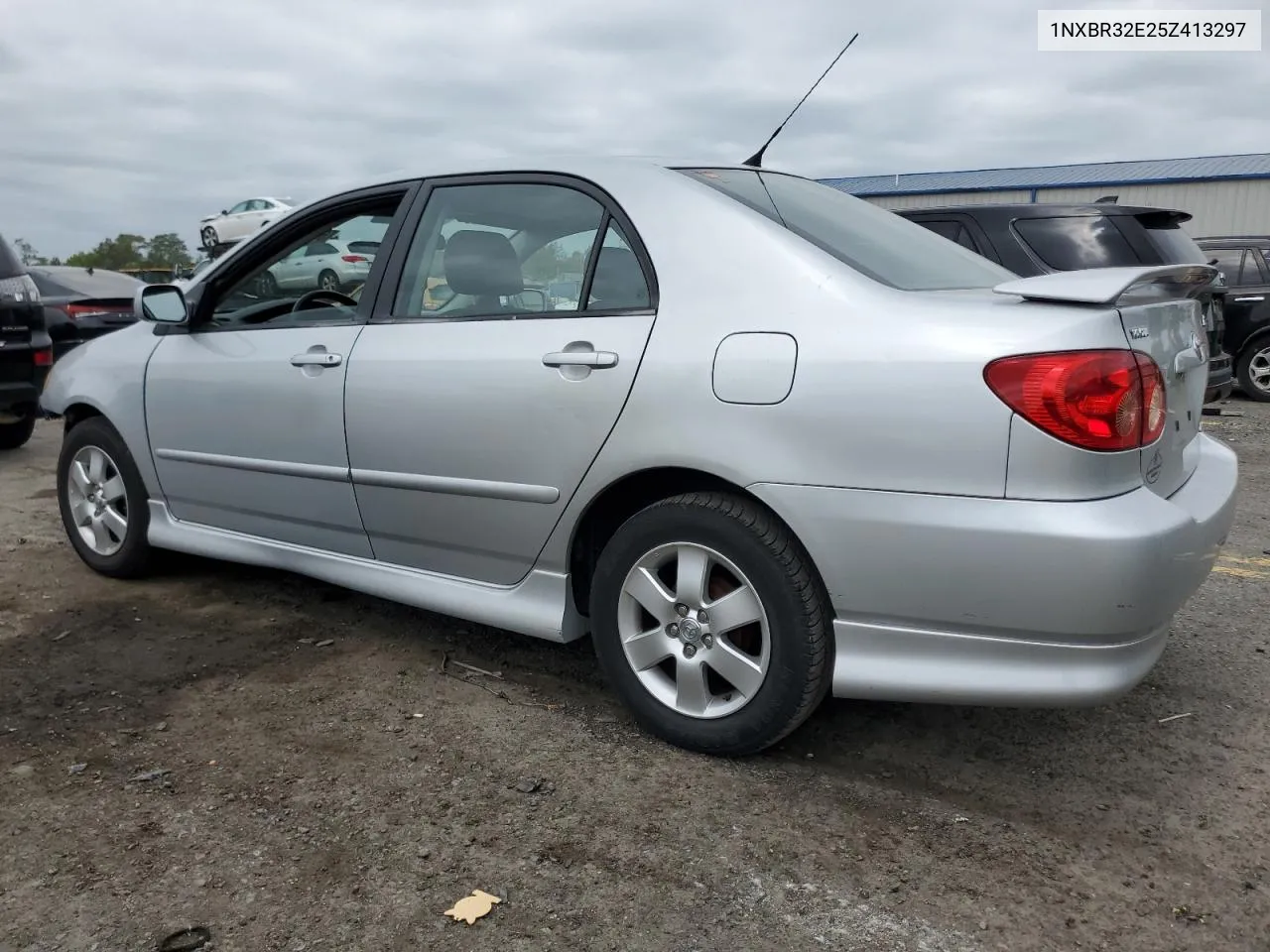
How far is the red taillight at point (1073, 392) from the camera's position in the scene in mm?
2154

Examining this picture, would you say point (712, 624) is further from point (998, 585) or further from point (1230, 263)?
point (1230, 263)

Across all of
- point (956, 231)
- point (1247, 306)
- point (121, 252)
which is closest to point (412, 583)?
point (956, 231)

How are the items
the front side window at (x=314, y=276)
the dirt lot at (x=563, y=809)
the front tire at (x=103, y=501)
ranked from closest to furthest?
the dirt lot at (x=563, y=809), the front side window at (x=314, y=276), the front tire at (x=103, y=501)

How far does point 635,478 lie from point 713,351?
44 cm

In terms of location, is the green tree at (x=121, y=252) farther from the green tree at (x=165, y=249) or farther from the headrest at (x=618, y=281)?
the headrest at (x=618, y=281)

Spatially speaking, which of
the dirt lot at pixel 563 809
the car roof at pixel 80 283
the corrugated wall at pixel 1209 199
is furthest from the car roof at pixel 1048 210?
the corrugated wall at pixel 1209 199

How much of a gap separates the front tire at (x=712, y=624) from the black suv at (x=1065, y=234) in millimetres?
4066

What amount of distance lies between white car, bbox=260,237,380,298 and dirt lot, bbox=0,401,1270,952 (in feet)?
4.14

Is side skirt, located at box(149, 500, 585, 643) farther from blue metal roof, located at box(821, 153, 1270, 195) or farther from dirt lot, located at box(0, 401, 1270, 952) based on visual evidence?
blue metal roof, located at box(821, 153, 1270, 195)

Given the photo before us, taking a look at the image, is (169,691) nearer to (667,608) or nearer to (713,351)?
(667,608)

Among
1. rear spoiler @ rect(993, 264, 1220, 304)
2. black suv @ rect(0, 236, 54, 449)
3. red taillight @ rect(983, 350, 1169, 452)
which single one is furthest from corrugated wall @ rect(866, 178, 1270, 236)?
red taillight @ rect(983, 350, 1169, 452)

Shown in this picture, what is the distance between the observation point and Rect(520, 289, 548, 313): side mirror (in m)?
2.95

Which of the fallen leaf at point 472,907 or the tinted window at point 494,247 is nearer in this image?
the fallen leaf at point 472,907

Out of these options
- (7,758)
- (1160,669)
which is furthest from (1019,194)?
(7,758)
